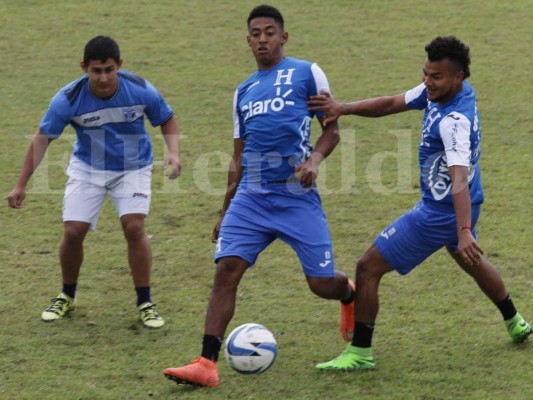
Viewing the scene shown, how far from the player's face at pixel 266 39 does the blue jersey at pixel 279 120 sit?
9 cm

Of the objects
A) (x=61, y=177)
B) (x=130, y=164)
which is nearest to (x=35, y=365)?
(x=130, y=164)

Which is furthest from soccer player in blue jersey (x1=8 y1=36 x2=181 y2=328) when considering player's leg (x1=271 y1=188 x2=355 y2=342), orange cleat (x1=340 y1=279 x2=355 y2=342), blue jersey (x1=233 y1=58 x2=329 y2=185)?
orange cleat (x1=340 y1=279 x2=355 y2=342)

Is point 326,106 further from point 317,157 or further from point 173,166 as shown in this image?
point 173,166

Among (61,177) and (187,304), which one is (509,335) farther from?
(61,177)

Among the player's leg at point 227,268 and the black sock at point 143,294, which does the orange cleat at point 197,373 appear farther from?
the black sock at point 143,294

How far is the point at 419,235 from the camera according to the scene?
7.17 m

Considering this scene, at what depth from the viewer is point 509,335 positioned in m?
7.60

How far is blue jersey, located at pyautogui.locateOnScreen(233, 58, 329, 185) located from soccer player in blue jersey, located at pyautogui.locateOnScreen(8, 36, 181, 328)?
0.89 m

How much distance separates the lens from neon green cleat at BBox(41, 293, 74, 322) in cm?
814

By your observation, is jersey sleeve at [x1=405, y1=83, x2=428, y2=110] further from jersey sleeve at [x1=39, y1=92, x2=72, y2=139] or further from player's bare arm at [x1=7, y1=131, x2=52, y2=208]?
player's bare arm at [x1=7, y1=131, x2=52, y2=208]

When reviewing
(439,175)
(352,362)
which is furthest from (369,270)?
(439,175)

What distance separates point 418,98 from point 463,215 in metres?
0.98

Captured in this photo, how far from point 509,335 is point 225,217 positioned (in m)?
2.07

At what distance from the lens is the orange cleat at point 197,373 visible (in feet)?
22.1
